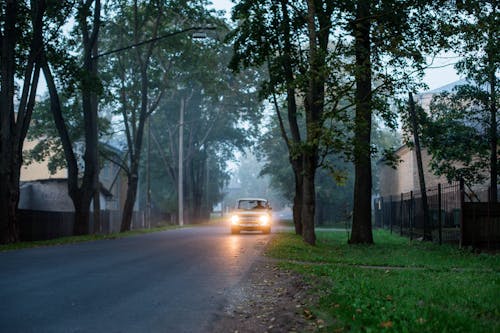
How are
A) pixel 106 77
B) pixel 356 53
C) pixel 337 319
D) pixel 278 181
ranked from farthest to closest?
pixel 278 181
pixel 106 77
pixel 356 53
pixel 337 319

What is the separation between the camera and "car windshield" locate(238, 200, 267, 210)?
117ft

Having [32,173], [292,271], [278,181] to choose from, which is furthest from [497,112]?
[32,173]

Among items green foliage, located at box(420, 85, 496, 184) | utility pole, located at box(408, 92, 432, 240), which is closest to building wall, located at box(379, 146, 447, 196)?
utility pole, located at box(408, 92, 432, 240)

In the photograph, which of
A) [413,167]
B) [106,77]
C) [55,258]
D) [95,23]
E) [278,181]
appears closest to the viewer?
[55,258]

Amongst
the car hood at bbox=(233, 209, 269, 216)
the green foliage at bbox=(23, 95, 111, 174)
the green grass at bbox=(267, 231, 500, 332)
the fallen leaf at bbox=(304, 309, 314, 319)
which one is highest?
the green foliage at bbox=(23, 95, 111, 174)

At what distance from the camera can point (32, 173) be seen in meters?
58.4

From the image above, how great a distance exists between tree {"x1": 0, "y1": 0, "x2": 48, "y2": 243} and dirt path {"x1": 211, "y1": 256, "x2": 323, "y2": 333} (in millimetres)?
13976

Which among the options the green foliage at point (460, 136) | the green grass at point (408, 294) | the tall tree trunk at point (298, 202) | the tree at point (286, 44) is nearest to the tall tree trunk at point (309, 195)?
the tree at point (286, 44)

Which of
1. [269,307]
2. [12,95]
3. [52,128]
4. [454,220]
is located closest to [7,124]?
[12,95]

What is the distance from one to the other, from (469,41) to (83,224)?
65.3ft

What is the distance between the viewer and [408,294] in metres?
9.20

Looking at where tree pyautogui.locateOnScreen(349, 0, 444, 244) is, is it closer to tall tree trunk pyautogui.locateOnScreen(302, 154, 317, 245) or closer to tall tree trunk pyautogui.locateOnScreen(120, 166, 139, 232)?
tall tree trunk pyautogui.locateOnScreen(302, 154, 317, 245)

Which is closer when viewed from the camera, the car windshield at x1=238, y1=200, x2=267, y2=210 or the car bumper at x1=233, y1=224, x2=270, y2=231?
the car bumper at x1=233, y1=224, x2=270, y2=231

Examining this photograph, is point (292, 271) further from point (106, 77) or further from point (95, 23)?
point (106, 77)
